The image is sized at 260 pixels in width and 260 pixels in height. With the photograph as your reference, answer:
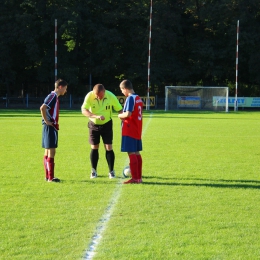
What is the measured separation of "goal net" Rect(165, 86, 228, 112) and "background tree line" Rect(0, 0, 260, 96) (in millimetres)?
4510

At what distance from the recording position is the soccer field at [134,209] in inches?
201

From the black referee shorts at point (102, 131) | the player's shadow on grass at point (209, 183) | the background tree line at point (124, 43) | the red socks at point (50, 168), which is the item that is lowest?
the player's shadow on grass at point (209, 183)

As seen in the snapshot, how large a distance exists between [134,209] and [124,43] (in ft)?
130

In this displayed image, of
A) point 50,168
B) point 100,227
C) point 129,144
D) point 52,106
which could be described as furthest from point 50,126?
point 100,227

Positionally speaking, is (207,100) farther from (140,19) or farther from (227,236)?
(227,236)

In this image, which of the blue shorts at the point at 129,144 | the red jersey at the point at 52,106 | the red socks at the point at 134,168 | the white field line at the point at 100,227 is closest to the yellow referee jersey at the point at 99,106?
the red jersey at the point at 52,106

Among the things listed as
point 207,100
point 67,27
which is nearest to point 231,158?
point 207,100

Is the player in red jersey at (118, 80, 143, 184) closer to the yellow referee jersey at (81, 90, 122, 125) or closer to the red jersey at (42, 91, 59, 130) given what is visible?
the yellow referee jersey at (81, 90, 122, 125)

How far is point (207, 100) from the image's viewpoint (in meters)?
40.1

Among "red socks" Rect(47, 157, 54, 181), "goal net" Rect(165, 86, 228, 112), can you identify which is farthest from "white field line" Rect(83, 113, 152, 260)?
"goal net" Rect(165, 86, 228, 112)

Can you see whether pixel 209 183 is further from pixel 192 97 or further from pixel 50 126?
pixel 192 97

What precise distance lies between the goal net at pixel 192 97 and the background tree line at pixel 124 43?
4510 millimetres

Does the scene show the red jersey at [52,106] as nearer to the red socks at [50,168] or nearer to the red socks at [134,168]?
the red socks at [50,168]

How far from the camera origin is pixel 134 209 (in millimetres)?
6711
